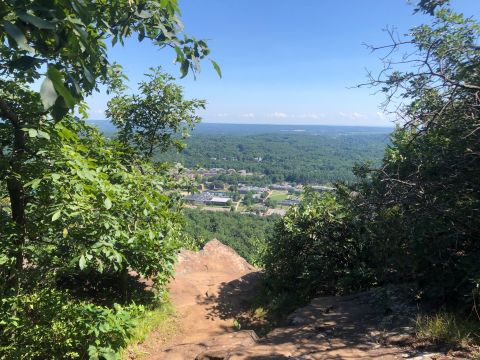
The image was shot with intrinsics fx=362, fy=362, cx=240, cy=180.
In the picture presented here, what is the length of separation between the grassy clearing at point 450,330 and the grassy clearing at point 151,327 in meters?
3.59

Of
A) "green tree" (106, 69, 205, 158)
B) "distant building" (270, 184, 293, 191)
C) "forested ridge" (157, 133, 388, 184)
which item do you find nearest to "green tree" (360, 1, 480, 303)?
"green tree" (106, 69, 205, 158)

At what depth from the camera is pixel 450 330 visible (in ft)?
11.8

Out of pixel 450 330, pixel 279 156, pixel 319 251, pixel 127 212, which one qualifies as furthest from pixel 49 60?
pixel 279 156

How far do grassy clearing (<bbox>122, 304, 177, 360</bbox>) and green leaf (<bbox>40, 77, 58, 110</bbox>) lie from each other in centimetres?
456

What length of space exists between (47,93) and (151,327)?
19.4 ft

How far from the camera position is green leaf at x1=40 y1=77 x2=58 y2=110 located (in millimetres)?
1049

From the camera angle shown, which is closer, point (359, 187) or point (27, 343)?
point (27, 343)

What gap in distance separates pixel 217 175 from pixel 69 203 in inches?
3458

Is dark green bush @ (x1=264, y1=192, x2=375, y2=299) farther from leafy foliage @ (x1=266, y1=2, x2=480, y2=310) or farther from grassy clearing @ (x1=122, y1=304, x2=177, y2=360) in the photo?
grassy clearing @ (x1=122, y1=304, x2=177, y2=360)

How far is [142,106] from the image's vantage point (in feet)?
32.2

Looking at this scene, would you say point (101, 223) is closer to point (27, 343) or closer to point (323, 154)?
point (27, 343)

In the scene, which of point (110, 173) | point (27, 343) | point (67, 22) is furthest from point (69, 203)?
point (67, 22)

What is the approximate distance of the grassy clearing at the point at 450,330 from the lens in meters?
3.46

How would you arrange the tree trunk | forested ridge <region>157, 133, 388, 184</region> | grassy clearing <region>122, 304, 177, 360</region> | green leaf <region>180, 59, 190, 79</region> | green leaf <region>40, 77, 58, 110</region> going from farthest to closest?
forested ridge <region>157, 133, 388, 184</region>, grassy clearing <region>122, 304, 177, 360</region>, the tree trunk, green leaf <region>180, 59, 190, 79</region>, green leaf <region>40, 77, 58, 110</region>
